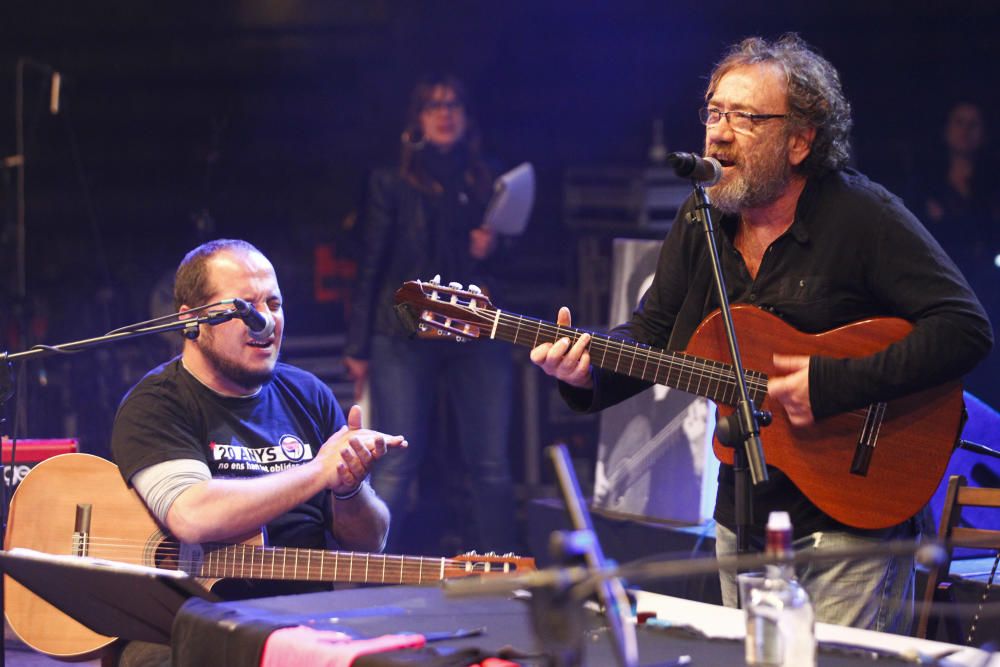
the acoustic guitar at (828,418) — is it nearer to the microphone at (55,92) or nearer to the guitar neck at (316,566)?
the guitar neck at (316,566)

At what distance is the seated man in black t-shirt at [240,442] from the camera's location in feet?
10.3

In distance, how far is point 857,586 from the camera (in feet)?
9.52

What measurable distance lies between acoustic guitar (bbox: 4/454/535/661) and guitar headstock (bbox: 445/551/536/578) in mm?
498

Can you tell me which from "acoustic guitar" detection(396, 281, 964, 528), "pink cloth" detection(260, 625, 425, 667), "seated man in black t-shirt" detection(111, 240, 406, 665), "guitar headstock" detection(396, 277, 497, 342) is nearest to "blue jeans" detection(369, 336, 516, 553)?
"seated man in black t-shirt" detection(111, 240, 406, 665)

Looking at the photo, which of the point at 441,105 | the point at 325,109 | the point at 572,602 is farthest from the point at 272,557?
the point at 325,109

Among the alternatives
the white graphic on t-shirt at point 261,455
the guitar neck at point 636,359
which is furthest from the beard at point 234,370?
the guitar neck at point 636,359

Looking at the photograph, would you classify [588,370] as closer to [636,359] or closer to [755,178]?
[636,359]

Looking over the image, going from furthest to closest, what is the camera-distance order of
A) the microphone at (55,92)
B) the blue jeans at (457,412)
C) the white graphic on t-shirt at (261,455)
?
the microphone at (55,92) → the blue jeans at (457,412) → the white graphic on t-shirt at (261,455)

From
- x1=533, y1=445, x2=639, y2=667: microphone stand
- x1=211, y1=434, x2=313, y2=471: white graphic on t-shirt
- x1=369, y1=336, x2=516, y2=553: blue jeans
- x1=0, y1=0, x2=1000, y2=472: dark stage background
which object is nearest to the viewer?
x1=533, y1=445, x2=639, y2=667: microphone stand

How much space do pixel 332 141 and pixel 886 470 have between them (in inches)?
213

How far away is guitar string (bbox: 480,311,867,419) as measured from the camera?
10.1 feet

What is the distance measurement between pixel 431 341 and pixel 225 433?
2445 mm

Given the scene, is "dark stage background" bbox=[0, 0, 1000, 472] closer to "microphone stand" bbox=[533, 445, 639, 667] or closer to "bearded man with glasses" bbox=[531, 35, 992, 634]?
"bearded man with glasses" bbox=[531, 35, 992, 634]

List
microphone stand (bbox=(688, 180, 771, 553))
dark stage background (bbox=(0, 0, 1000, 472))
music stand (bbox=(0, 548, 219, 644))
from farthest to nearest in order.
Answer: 1. dark stage background (bbox=(0, 0, 1000, 472))
2. microphone stand (bbox=(688, 180, 771, 553))
3. music stand (bbox=(0, 548, 219, 644))
